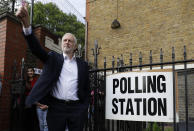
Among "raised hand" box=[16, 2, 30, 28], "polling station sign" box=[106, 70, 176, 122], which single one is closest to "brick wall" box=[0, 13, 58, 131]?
"polling station sign" box=[106, 70, 176, 122]

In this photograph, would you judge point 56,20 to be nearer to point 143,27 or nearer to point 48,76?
point 143,27

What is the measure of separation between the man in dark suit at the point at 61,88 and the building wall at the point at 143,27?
533 cm

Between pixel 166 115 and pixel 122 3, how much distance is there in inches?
267

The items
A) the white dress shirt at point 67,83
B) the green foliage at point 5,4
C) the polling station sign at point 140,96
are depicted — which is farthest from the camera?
the green foliage at point 5,4

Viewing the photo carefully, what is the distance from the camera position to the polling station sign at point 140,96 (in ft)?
7.86

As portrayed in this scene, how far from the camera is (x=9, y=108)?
163 inches

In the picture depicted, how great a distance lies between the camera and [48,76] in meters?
2.17

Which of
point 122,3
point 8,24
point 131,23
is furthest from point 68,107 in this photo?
point 122,3

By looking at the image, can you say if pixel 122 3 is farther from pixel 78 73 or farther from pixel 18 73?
pixel 78 73

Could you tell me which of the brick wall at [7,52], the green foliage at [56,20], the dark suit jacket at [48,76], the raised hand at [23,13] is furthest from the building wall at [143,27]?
the green foliage at [56,20]

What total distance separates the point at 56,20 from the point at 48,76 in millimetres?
19648

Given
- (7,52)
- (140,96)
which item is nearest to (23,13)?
(140,96)

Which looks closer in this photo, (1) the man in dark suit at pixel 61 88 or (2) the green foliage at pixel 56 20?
(1) the man in dark suit at pixel 61 88

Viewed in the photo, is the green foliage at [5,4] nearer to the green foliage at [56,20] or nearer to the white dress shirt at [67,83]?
the green foliage at [56,20]
